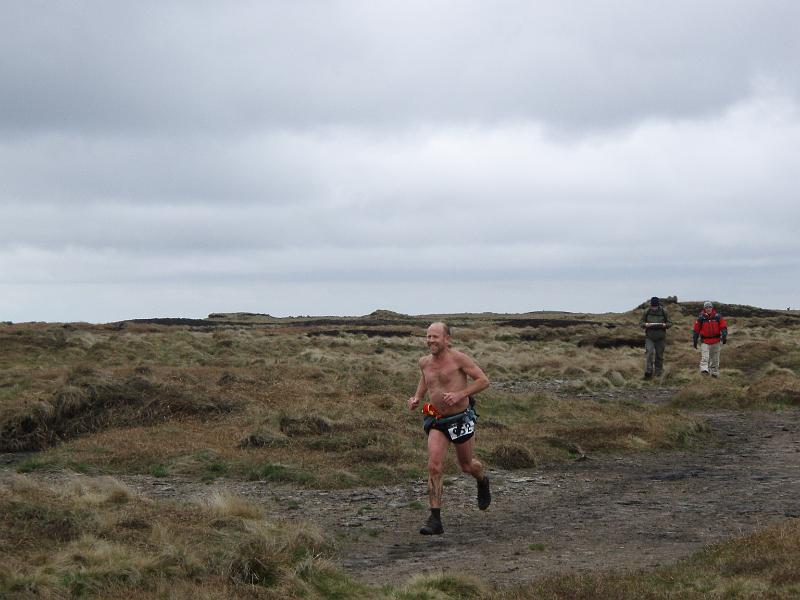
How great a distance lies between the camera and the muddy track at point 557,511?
8164 millimetres

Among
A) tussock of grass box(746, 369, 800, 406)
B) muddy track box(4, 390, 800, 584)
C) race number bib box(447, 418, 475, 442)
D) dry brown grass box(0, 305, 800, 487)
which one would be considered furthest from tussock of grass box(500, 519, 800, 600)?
tussock of grass box(746, 369, 800, 406)

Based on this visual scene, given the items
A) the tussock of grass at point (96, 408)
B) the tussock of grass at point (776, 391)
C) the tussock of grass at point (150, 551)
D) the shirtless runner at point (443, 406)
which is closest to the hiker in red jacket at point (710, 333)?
the tussock of grass at point (776, 391)

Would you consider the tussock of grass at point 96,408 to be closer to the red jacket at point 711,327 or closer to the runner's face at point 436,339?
the runner's face at point 436,339

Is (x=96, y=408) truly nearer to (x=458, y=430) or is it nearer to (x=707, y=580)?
(x=458, y=430)

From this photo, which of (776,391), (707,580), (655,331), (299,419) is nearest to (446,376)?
(707,580)

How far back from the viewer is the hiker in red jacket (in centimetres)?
2478

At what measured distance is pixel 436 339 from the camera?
9531 millimetres

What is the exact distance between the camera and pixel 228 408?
18031 mm

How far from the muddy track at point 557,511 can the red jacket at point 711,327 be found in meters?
9.89

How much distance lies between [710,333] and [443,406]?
17.5 meters

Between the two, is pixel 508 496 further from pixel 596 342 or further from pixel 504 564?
pixel 596 342

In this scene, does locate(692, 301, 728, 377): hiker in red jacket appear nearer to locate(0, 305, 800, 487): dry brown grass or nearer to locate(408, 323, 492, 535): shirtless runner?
locate(0, 305, 800, 487): dry brown grass

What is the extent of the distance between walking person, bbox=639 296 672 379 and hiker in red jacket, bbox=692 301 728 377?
0.84 meters

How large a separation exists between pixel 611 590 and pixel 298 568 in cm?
243
